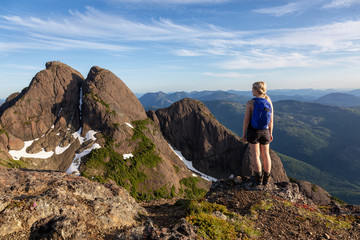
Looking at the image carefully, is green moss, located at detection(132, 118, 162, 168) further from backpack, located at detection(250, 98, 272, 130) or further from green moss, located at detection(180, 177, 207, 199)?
backpack, located at detection(250, 98, 272, 130)

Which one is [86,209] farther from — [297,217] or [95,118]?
[95,118]

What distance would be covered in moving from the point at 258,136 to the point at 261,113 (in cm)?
139

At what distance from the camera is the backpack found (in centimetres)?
1089

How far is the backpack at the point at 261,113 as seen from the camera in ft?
35.7

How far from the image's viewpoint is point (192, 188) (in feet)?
308

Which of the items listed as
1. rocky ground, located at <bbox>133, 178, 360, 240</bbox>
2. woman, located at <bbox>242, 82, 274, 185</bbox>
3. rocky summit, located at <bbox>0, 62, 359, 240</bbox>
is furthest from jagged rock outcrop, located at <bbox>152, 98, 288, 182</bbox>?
woman, located at <bbox>242, 82, 274, 185</bbox>

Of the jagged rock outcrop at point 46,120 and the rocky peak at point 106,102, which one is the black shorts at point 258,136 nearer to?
the jagged rock outcrop at point 46,120

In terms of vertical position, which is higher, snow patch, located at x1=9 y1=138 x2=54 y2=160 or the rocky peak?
the rocky peak

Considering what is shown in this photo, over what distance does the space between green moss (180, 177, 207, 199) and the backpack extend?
82941 millimetres

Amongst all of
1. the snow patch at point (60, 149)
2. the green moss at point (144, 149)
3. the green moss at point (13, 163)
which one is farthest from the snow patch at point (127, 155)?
the green moss at point (13, 163)

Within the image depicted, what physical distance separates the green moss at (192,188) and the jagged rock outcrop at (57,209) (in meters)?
81.7

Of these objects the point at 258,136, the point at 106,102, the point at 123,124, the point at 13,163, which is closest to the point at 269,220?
the point at 258,136

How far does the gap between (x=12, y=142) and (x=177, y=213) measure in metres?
102

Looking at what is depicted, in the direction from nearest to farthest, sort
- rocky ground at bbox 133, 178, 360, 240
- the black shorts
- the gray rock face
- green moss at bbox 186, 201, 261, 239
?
green moss at bbox 186, 201, 261, 239, rocky ground at bbox 133, 178, 360, 240, the black shorts, the gray rock face
